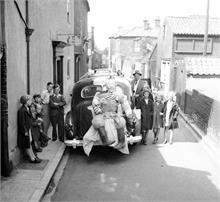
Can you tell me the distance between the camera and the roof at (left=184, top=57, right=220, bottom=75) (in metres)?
16.5

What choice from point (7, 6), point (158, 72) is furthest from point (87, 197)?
point (158, 72)

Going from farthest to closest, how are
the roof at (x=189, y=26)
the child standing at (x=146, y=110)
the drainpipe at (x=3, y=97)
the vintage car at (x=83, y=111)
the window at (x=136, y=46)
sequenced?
the window at (x=136, y=46) < the roof at (x=189, y=26) < the child standing at (x=146, y=110) < the vintage car at (x=83, y=111) < the drainpipe at (x=3, y=97)

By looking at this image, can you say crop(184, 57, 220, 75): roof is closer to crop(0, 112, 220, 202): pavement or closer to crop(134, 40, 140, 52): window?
crop(0, 112, 220, 202): pavement

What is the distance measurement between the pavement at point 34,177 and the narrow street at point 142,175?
0.86ft

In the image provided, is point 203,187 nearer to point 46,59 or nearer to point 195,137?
point 195,137

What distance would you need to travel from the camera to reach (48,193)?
6703 mm

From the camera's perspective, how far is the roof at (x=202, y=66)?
1654 cm

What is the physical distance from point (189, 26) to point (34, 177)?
22720 millimetres

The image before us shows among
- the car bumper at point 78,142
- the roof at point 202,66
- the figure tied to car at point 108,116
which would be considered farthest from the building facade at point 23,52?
the roof at point 202,66

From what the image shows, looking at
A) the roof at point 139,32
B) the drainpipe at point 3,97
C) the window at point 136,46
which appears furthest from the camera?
the roof at point 139,32

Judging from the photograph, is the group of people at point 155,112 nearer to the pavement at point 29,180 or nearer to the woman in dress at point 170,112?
the woman in dress at point 170,112

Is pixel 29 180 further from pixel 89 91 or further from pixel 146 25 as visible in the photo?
pixel 146 25

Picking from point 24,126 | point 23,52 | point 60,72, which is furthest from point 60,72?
point 24,126

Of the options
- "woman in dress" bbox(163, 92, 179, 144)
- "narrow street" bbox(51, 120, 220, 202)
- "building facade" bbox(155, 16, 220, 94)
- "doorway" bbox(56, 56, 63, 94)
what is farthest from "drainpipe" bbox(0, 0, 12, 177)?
"building facade" bbox(155, 16, 220, 94)
